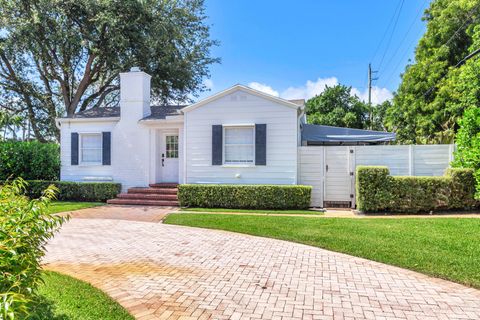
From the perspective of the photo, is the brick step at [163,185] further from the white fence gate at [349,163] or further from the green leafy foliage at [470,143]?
the green leafy foliage at [470,143]

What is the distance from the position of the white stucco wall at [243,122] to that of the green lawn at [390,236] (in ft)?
8.90

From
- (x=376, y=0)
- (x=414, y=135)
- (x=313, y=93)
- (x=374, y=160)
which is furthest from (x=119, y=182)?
(x=313, y=93)

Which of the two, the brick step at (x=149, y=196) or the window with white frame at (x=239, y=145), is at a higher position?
the window with white frame at (x=239, y=145)

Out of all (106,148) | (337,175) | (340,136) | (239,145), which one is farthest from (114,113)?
(337,175)

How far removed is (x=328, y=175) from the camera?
11984 millimetres

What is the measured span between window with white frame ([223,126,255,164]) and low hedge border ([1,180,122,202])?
5.32 metres

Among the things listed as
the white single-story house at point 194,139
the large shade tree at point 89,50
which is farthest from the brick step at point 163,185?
the large shade tree at point 89,50

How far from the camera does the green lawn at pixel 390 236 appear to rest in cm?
534

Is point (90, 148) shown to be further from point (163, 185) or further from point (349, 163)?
point (349, 163)

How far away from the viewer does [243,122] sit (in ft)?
41.2

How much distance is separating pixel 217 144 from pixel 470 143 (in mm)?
8606

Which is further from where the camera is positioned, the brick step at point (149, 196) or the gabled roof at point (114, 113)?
the gabled roof at point (114, 113)

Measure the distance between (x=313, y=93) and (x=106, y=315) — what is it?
34340mm

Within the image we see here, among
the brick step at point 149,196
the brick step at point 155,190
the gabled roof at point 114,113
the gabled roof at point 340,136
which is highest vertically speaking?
the gabled roof at point 114,113
